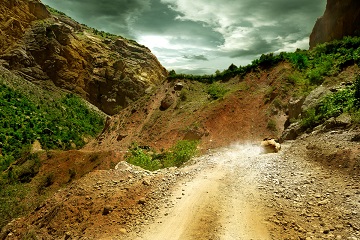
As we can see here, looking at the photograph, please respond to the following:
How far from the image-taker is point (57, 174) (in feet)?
73.2

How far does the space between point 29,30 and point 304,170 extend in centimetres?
6823

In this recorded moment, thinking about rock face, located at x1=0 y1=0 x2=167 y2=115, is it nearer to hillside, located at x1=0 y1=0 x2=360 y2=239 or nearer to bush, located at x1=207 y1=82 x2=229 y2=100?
hillside, located at x1=0 y1=0 x2=360 y2=239

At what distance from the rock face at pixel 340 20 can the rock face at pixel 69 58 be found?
103ft

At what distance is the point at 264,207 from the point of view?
322 inches

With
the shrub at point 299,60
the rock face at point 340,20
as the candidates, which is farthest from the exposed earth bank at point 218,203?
the rock face at point 340,20

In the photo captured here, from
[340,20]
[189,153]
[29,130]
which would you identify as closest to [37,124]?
[29,130]

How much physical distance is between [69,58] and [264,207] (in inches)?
2648

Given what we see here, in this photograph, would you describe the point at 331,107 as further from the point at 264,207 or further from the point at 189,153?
the point at 264,207

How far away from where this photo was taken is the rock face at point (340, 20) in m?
32.5

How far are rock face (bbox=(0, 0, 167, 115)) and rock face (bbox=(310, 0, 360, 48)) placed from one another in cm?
3151

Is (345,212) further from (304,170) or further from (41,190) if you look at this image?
(41,190)

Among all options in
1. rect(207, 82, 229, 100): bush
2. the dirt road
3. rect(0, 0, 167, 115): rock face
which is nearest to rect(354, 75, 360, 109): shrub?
the dirt road

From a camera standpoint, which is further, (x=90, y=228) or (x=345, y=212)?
(x=90, y=228)

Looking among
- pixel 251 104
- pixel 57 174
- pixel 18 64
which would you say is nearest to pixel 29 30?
pixel 18 64
